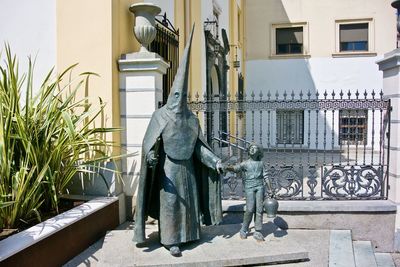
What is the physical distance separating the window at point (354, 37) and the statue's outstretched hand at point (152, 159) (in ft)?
42.4

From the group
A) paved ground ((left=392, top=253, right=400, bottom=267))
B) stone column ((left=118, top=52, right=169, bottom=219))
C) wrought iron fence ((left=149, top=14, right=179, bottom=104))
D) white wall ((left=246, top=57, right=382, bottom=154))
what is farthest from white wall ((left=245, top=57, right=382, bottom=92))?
stone column ((left=118, top=52, right=169, bottom=219))

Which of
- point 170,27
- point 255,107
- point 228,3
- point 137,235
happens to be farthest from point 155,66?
point 228,3

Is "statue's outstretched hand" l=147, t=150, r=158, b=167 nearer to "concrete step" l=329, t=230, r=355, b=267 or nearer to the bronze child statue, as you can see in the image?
the bronze child statue

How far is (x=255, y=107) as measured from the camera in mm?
5258

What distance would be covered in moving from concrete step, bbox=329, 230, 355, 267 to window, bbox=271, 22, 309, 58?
11527 mm

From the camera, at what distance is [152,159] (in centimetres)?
345

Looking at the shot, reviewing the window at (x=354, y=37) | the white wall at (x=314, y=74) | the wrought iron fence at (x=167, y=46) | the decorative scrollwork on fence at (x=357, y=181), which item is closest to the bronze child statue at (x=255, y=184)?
the decorative scrollwork on fence at (x=357, y=181)

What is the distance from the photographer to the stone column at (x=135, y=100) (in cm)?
484

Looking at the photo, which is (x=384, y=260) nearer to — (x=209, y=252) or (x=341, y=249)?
(x=341, y=249)

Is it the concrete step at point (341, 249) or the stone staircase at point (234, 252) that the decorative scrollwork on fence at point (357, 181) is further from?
the stone staircase at point (234, 252)

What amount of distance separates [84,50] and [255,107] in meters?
2.29

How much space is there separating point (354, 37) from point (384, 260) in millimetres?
12108

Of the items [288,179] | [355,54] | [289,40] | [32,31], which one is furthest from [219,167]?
[289,40]

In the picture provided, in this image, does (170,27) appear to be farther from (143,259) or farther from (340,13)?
(340,13)
